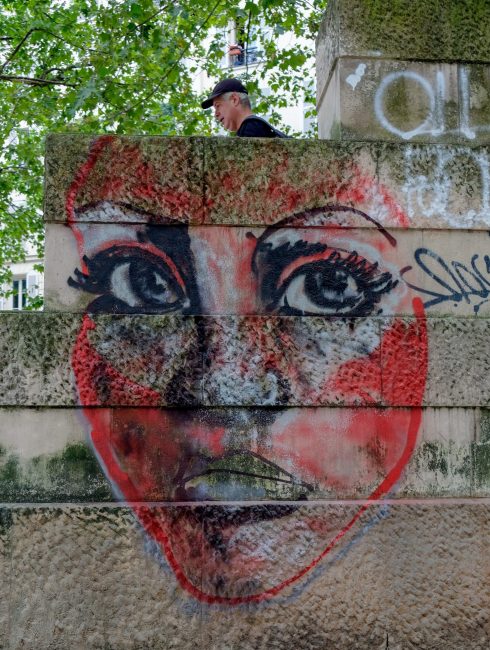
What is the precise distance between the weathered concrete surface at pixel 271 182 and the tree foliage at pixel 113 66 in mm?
3469

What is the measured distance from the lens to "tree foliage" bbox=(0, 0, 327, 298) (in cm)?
900

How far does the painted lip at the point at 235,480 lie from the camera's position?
4.32 metres

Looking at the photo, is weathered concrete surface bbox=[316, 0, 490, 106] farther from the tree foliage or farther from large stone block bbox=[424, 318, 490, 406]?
the tree foliage

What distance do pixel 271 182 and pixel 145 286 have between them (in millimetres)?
894

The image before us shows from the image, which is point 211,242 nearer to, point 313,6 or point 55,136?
point 55,136

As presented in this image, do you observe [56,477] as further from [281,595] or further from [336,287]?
[336,287]

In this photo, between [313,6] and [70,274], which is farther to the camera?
[313,6]

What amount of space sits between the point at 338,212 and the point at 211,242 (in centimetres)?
72

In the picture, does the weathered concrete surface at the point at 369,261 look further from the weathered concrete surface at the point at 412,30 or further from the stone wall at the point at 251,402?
the weathered concrete surface at the point at 412,30

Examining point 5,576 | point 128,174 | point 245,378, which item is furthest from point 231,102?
point 5,576

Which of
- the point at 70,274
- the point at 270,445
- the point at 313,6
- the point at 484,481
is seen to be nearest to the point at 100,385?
the point at 70,274

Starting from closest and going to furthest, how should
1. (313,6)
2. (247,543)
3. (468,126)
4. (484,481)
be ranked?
(247,543), (484,481), (468,126), (313,6)

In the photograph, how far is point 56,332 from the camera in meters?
4.30

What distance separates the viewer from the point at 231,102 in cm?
530
